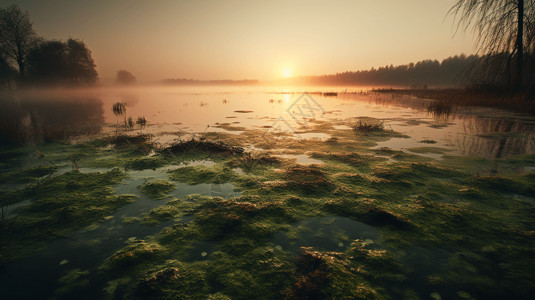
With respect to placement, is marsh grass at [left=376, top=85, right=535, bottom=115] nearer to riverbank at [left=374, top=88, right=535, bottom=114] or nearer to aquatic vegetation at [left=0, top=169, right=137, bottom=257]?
riverbank at [left=374, top=88, right=535, bottom=114]

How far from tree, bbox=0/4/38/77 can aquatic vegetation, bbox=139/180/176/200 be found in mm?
53126

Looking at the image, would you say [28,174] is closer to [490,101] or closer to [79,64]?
→ [490,101]

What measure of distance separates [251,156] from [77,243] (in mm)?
4439

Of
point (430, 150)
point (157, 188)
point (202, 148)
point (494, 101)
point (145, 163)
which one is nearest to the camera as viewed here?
point (157, 188)

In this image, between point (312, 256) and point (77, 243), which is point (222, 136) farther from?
point (312, 256)

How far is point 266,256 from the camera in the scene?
110 inches

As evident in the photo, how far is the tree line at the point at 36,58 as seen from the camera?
36094 mm

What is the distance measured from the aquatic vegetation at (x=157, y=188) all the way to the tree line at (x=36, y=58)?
53240 mm

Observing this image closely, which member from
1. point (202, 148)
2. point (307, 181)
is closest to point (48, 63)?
point (202, 148)

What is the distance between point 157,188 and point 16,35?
53.7 m

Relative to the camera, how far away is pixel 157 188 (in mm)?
4691

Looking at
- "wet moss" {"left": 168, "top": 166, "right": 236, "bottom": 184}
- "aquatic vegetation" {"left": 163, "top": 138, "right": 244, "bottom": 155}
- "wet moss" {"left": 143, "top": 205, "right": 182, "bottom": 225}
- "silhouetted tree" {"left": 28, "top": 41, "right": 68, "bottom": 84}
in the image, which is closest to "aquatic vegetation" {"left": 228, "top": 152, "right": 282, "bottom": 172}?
"wet moss" {"left": 168, "top": 166, "right": 236, "bottom": 184}

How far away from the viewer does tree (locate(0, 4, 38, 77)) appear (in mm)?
35281

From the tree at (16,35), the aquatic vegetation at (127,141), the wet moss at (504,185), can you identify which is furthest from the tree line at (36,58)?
the wet moss at (504,185)
